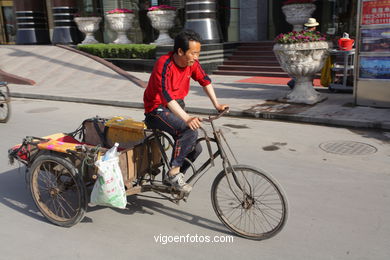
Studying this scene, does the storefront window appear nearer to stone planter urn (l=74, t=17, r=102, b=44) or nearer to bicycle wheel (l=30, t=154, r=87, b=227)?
stone planter urn (l=74, t=17, r=102, b=44)

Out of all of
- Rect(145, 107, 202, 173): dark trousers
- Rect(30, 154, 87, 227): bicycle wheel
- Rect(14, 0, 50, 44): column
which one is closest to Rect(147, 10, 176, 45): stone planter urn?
Rect(14, 0, 50, 44): column

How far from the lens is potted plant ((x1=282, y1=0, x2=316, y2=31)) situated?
16016 mm

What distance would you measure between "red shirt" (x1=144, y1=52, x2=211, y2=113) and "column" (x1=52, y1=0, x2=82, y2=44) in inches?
832

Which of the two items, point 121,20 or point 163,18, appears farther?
point 121,20

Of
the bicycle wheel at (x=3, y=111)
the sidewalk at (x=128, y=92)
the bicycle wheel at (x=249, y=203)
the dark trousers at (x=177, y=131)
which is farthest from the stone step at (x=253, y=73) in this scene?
the dark trousers at (x=177, y=131)

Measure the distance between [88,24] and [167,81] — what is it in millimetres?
20663

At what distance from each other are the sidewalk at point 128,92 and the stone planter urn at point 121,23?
2867 mm

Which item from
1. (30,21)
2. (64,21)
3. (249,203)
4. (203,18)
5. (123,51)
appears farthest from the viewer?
(30,21)

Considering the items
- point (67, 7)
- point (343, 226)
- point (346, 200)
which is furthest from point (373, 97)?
point (67, 7)

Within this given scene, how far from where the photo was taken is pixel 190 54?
3.62 meters

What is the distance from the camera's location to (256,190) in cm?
366

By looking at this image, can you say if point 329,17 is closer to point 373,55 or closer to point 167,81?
point 373,55

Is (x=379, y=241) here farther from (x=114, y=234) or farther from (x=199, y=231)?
(x=114, y=234)

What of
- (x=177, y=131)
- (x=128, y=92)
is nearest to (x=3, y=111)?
(x=128, y=92)
